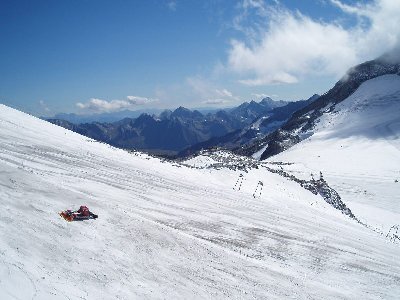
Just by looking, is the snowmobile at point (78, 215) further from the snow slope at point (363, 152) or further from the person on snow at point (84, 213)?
the snow slope at point (363, 152)

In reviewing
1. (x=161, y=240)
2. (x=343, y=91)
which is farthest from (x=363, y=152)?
(x=343, y=91)

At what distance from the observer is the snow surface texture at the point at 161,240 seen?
13086 mm

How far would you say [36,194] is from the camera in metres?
18.9

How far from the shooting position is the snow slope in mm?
44312

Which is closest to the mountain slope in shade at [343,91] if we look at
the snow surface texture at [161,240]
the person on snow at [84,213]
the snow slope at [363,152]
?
the snow slope at [363,152]

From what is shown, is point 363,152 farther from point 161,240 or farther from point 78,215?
point 78,215

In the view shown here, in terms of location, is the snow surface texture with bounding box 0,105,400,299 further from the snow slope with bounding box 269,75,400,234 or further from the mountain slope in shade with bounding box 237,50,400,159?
the mountain slope in shade with bounding box 237,50,400,159

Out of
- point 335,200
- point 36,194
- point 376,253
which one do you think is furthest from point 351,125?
point 36,194

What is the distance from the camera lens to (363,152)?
7781cm

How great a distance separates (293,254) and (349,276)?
2.74 m

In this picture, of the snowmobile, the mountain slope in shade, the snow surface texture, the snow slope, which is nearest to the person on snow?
the snowmobile

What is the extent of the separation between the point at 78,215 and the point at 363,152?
239ft

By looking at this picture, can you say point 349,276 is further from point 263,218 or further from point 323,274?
point 263,218

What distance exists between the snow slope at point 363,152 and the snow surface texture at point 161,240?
1419 cm
